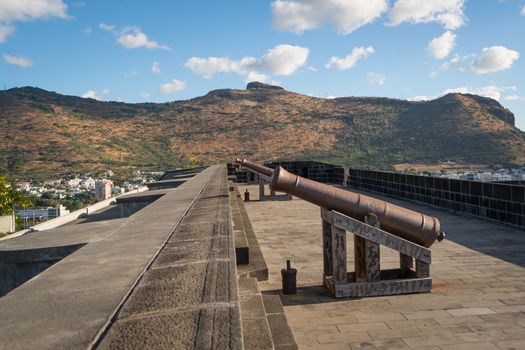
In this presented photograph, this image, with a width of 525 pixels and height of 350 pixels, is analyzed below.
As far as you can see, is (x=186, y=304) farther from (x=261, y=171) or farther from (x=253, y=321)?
(x=261, y=171)

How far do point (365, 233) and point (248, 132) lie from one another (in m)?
74.3

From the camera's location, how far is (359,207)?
500 centimetres

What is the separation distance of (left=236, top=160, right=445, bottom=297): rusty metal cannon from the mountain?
5290cm

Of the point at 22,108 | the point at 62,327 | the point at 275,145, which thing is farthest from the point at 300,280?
the point at 22,108

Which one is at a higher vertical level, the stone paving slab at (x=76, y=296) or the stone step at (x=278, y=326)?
the stone paving slab at (x=76, y=296)

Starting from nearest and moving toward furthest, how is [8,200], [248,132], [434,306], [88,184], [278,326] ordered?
1. [278,326]
2. [434,306]
3. [8,200]
4. [88,184]
5. [248,132]

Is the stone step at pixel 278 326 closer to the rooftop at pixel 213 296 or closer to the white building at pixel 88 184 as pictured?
the rooftop at pixel 213 296

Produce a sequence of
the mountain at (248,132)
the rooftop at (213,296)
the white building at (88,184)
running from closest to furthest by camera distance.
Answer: the rooftop at (213,296)
the white building at (88,184)
the mountain at (248,132)

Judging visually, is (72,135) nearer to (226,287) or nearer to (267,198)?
(267,198)

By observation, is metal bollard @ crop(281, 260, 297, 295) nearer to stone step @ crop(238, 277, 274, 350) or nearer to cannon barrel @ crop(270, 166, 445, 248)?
cannon barrel @ crop(270, 166, 445, 248)

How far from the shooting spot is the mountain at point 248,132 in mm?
64875

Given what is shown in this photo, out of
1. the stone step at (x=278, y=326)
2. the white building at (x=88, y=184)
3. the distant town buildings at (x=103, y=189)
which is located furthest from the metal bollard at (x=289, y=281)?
the white building at (x=88, y=184)

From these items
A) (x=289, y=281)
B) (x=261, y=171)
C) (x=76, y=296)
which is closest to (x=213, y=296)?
(x=76, y=296)

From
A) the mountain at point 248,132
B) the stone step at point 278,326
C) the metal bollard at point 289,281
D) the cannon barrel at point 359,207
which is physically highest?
the mountain at point 248,132
